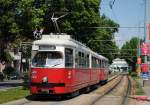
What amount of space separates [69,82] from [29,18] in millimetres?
14033

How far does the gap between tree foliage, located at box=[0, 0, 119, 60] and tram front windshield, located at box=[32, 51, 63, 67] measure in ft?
40.1

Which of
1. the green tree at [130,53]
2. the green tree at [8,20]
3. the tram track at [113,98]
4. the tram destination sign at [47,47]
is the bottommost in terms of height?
the tram track at [113,98]

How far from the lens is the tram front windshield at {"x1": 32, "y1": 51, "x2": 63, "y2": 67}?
27.3 m

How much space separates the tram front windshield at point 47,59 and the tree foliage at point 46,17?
40.1ft

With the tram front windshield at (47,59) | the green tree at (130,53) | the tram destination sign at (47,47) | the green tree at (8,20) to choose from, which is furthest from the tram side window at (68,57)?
the green tree at (130,53)

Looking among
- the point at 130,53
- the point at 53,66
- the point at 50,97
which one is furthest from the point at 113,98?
the point at 130,53

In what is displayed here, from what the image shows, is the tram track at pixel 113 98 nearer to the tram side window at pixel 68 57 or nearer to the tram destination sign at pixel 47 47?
the tram side window at pixel 68 57

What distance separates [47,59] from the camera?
27438 mm

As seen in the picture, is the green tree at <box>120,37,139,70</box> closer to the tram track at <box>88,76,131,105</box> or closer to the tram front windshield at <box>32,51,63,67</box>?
the tram track at <box>88,76,131,105</box>

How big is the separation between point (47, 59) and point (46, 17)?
21.2 metres

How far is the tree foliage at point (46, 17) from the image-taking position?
40125 millimetres

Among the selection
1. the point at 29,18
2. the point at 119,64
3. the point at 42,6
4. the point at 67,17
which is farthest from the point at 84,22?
the point at 119,64

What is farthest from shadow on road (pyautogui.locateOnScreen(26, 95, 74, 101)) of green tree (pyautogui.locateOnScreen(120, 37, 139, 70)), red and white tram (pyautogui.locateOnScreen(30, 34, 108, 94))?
green tree (pyautogui.locateOnScreen(120, 37, 139, 70))

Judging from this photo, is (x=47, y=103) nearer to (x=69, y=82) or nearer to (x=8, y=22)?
(x=69, y=82)
